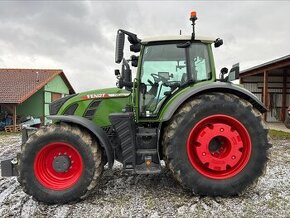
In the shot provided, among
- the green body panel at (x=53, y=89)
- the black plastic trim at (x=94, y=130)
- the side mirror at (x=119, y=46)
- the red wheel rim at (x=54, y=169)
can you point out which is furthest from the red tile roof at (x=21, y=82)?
the side mirror at (x=119, y=46)

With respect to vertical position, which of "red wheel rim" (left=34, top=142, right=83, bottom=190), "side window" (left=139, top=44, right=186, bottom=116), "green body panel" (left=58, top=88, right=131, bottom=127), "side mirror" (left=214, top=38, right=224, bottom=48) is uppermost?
"side mirror" (left=214, top=38, right=224, bottom=48)

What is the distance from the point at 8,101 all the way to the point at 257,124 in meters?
16.7

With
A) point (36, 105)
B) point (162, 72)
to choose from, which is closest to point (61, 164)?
point (162, 72)

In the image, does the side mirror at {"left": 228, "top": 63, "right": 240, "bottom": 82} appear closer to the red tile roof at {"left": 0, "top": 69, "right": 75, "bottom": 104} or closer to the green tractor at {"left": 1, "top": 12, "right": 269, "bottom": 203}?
the green tractor at {"left": 1, "top": 12, "right": 269, "bottom": 203}

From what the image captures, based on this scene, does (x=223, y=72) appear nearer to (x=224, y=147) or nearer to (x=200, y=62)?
(x=200, y=62)

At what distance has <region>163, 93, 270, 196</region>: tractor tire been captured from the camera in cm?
430

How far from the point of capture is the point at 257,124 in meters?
4.38

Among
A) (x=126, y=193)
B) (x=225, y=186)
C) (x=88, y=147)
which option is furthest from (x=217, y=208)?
(x=88, y=147)

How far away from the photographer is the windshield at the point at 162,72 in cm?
464

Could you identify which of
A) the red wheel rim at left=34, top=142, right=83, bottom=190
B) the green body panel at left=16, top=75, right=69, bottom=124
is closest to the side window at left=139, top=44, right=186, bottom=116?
the red wheel rim at left=34, top=142, right=83, bottom=190

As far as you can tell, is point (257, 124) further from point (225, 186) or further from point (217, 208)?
point (217, 208)

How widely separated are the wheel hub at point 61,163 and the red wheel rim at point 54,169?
2cm

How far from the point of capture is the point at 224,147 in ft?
14.6

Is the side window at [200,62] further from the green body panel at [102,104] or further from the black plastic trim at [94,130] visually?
the black plastic trim at [94,130]
